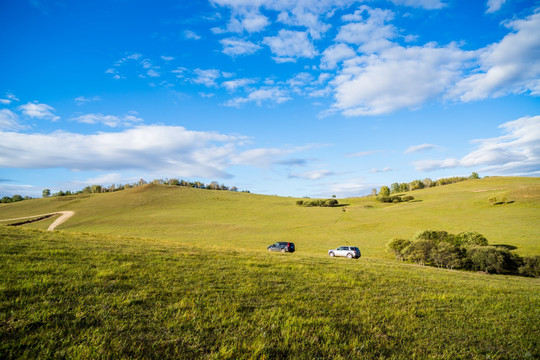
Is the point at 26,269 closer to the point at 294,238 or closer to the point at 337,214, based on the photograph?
the point at 294,238

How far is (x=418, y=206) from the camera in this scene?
85.5m

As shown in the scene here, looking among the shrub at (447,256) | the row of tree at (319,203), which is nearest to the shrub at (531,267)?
the shrub at (447,256)

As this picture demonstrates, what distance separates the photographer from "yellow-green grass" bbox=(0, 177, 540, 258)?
51094 millimetres

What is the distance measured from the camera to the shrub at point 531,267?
3028 cm

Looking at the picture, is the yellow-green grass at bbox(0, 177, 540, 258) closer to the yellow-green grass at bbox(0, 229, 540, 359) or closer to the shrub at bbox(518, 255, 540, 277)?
the shrub at bbox(518, 255, 540, 277)

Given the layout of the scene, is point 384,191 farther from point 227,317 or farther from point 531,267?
point 227,317

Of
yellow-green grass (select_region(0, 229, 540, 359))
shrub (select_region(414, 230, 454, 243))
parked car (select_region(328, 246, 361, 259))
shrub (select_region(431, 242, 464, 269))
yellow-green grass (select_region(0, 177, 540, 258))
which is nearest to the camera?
yellow-green grass (select_region(0, 229, 540, 359))

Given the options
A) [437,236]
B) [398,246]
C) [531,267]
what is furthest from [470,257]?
[437,236]

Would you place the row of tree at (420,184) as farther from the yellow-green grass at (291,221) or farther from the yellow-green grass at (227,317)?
the yellow-green grass at (227,317)

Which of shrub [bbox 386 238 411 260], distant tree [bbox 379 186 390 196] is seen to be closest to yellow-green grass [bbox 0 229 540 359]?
shrub [bbox 386 238 411 260]

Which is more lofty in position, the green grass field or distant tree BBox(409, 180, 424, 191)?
distant tree BBox(409, 180, 424, 191)

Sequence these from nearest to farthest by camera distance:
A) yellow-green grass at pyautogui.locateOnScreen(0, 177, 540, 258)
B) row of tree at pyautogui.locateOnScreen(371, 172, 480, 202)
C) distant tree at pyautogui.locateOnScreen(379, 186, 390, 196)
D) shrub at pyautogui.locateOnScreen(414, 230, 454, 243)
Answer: shrub at pyautogui.locateOnScreen(414, 230, 454, 243), yellow-green grass at pyautogui.locateOnScreen(0, 177, 540, 258), distant tree at pyautogui.locateOnScreen(379, 186, 390, 196), row of tree at pyautogui.locateOnScreen(371, 172, 480, 202)

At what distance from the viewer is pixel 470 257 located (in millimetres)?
33031

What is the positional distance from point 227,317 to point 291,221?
73.1 m
